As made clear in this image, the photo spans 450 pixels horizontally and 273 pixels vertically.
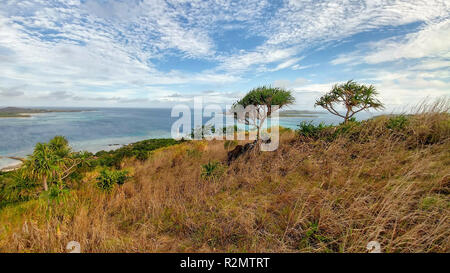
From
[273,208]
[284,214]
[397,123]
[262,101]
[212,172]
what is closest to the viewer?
[284,214]

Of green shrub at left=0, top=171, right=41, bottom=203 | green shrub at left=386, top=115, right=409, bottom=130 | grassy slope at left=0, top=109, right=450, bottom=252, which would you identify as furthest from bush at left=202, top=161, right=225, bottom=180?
green shrub at left=386, top=115, right=409, bottom=130

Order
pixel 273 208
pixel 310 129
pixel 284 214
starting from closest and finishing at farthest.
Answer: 1. pixel 284 214
2. pixel 273 208
3. pixel 310 129

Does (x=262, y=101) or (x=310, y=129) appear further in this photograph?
(x=262, y=101)

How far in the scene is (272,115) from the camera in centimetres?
1049

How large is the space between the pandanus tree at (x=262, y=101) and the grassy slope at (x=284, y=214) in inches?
244

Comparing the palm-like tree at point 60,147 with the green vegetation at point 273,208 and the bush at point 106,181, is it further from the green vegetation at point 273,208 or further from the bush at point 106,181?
the bush at point 106,181

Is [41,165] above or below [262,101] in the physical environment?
below

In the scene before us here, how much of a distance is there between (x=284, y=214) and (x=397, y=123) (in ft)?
17.8

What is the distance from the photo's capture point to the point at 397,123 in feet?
16.8

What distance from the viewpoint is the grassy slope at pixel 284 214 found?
198 centimetres

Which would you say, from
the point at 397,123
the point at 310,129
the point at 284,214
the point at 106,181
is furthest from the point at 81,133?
the point at 397,123

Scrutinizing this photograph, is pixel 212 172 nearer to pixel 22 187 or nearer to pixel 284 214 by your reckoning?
pixel 284 214
